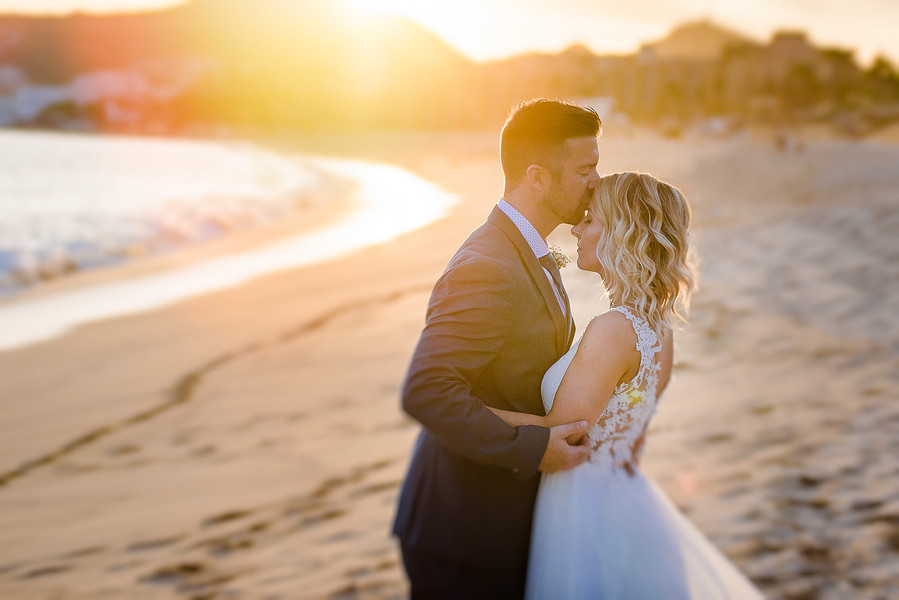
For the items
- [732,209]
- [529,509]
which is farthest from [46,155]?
[529,509]

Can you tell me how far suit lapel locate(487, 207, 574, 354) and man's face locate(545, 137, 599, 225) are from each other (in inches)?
6.0

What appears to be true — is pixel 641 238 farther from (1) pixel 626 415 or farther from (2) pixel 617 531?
(2) pixel 617 531

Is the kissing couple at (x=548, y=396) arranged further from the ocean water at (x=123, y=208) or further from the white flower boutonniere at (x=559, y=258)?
the ocean water at (x=123, y=208)

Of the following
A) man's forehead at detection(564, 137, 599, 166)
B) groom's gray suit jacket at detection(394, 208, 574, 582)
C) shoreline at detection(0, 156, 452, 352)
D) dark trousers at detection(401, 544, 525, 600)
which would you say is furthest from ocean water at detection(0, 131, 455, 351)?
man's forehead at detection(564, 137, 599, 166)

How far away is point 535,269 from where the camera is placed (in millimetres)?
2271

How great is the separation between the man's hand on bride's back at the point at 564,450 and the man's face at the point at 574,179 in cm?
68

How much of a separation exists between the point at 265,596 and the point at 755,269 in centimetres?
882

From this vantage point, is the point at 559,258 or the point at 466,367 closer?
the point at 466,367

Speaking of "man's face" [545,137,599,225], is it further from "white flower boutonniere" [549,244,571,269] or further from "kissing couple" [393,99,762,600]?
"white flower boutonniere" [549,244,571,269]

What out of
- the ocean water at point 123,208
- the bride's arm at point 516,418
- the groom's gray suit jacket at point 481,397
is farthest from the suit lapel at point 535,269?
the ocean water at point 123,208

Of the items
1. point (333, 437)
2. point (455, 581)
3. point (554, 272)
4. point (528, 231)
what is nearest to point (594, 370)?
point (554, 272)

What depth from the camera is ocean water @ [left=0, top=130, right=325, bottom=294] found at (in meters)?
14.1

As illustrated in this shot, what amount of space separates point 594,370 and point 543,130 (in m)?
0.75

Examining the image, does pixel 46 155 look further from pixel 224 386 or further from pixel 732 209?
pixel 224 386
